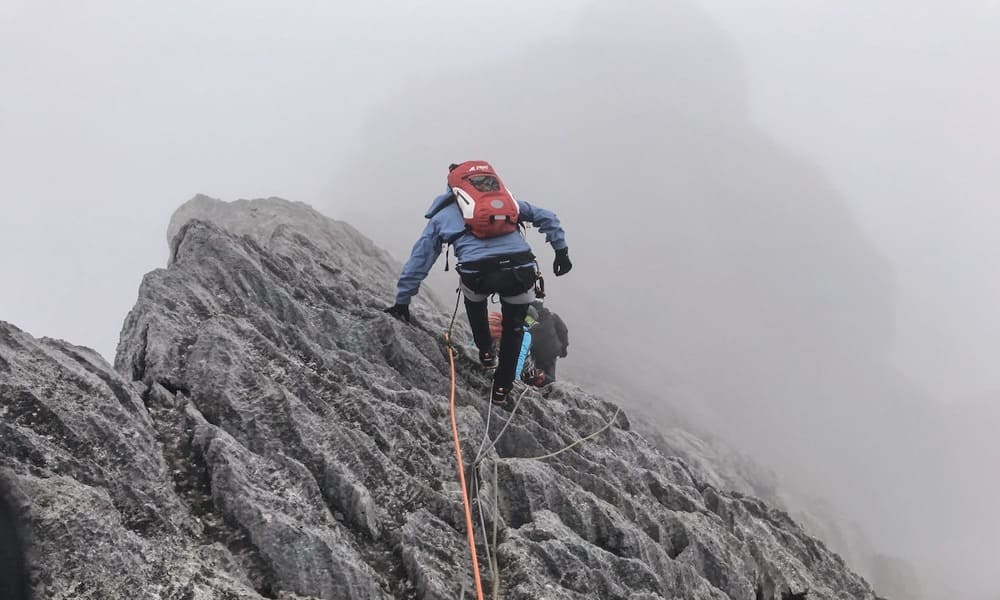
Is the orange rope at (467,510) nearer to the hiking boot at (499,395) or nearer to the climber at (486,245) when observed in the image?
the hiking boot at (499,395)

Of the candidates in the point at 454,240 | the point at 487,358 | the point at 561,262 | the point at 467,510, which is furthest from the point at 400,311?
the point at 467,510

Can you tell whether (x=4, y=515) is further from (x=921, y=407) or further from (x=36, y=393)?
(x=921, y=407)

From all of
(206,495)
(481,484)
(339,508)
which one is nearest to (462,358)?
(481,484)

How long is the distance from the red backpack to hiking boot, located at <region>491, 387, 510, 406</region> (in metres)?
3.00

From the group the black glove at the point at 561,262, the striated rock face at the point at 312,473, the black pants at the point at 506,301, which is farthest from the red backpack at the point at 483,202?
the striated rock face at the point at 312,473

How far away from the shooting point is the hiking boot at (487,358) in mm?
13164

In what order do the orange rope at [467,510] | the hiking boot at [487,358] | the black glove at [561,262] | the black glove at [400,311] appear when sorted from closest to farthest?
the orange rope at [467,510], the black glove at [561,262], the black glove at [400,311], the hiking boot at [487,358]

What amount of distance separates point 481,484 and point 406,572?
2.20 m

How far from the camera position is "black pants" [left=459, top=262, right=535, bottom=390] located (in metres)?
11.2

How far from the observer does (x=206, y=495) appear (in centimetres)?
748

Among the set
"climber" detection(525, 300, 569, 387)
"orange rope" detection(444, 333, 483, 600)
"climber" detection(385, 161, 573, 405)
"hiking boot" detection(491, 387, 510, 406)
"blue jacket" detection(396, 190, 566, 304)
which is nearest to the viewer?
"orange rope" detection(444, 333, 483, 600)

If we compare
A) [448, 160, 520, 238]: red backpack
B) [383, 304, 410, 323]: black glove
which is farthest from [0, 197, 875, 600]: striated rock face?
[448, 160, 520, 238]: red backpack

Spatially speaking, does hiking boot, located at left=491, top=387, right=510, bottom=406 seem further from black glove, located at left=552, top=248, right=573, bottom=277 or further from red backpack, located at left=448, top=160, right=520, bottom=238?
red backpack, located at left=448, top=160, right=520, bottom=238

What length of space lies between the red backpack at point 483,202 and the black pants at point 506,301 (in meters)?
0.74
